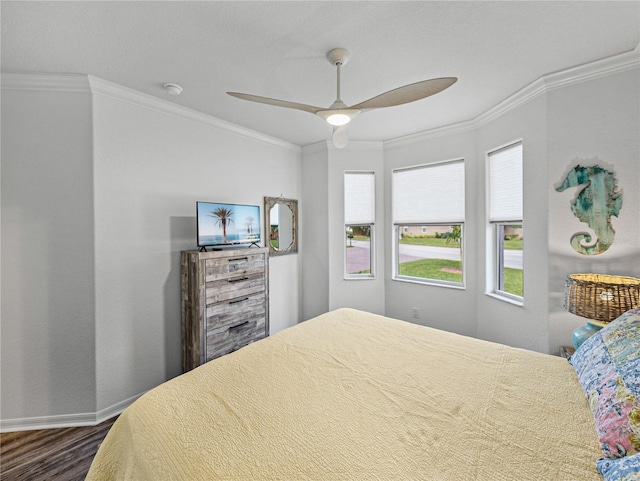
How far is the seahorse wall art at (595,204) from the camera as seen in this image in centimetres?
213

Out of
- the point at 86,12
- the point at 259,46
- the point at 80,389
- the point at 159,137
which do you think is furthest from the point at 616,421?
the point at 159,137

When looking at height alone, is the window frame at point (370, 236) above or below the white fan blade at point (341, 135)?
below

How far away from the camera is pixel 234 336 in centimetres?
284

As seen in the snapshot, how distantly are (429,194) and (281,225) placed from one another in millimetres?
1993

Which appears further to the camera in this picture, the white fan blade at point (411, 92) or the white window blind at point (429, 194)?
the white window blind at point (429, 194)

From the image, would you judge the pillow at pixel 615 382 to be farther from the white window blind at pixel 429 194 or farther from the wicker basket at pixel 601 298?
the white window blind at pixel 429 194

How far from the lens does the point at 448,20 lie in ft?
5.46

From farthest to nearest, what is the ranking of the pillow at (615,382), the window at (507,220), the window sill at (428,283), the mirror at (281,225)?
1. the mirror at (281,225)
2. the window sill at (428,283)
3. the window at (507,220)
4. the pillow at (615,382)

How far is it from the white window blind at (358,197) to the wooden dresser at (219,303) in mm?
1513

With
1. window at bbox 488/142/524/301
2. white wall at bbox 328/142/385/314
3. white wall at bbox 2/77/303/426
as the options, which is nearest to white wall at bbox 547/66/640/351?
window at bbox 488/142/524/301

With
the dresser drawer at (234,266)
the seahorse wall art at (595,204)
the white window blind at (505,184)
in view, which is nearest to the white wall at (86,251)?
the dresser drawer at (234,266)

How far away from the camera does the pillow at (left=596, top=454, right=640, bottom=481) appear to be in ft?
2.39

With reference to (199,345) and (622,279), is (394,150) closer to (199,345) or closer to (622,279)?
(622,279)

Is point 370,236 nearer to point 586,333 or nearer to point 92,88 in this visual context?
point 586,333
